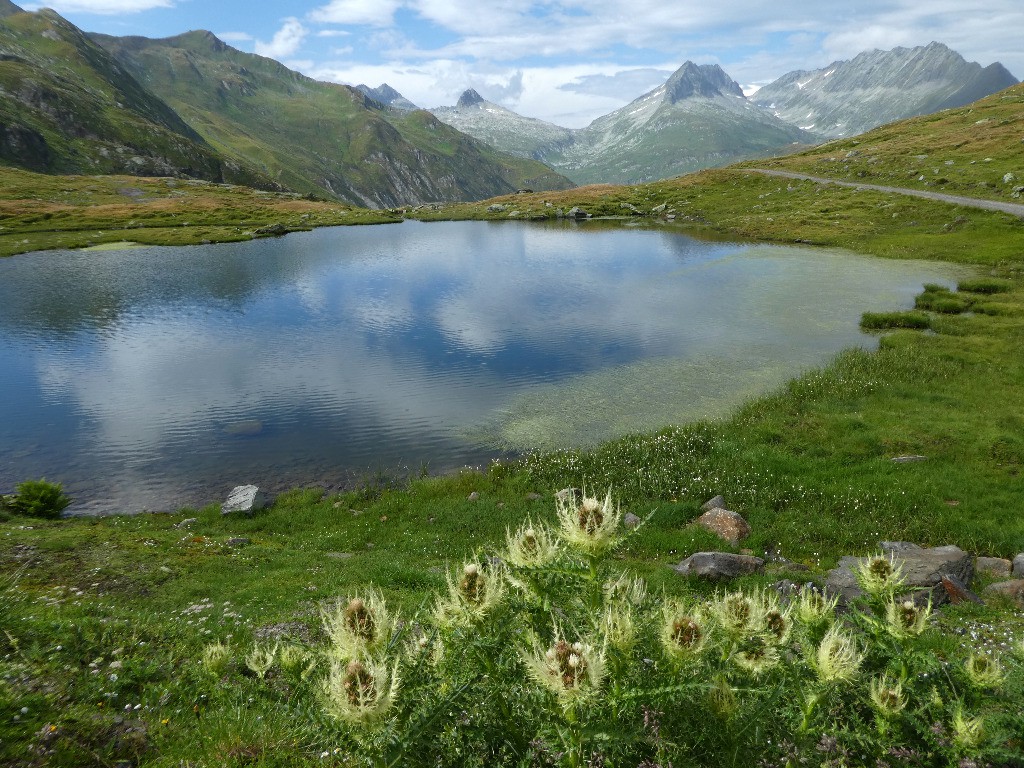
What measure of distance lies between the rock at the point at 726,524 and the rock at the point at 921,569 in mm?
2736

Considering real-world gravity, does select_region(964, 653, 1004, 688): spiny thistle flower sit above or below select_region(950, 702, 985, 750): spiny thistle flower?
below

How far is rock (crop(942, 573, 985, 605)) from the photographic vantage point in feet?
40.3

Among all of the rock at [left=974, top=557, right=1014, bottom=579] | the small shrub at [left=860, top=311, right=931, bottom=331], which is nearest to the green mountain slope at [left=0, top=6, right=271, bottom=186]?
the small shrub at [left=860, top=311, right=931, bottom=331]

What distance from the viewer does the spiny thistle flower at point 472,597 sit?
4.45 m

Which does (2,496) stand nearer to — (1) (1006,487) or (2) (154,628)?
(2) (154,628)

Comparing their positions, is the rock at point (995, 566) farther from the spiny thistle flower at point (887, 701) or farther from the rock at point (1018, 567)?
the spiny thistle flower at point (887, 701)

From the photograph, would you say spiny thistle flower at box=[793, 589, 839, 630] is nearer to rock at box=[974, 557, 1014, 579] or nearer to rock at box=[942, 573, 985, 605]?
rock at box=[942, 573, 985, 605]

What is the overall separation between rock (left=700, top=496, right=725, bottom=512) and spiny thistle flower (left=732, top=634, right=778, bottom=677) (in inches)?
561

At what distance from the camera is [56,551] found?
14.8 metres

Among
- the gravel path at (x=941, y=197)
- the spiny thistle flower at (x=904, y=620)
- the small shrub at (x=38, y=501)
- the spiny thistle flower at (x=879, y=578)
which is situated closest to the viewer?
the spiny thistle flower at (x=904, y=620)

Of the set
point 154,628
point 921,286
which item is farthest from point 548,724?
point 921,286

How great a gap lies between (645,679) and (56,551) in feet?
56.7

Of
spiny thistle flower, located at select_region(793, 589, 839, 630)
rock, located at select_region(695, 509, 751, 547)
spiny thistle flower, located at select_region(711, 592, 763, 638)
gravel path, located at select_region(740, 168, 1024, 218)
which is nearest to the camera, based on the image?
spiny thistle flower, located at select_region(711, 592, 763, 638)

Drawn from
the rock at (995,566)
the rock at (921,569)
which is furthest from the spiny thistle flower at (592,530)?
the rock at (995,566)
